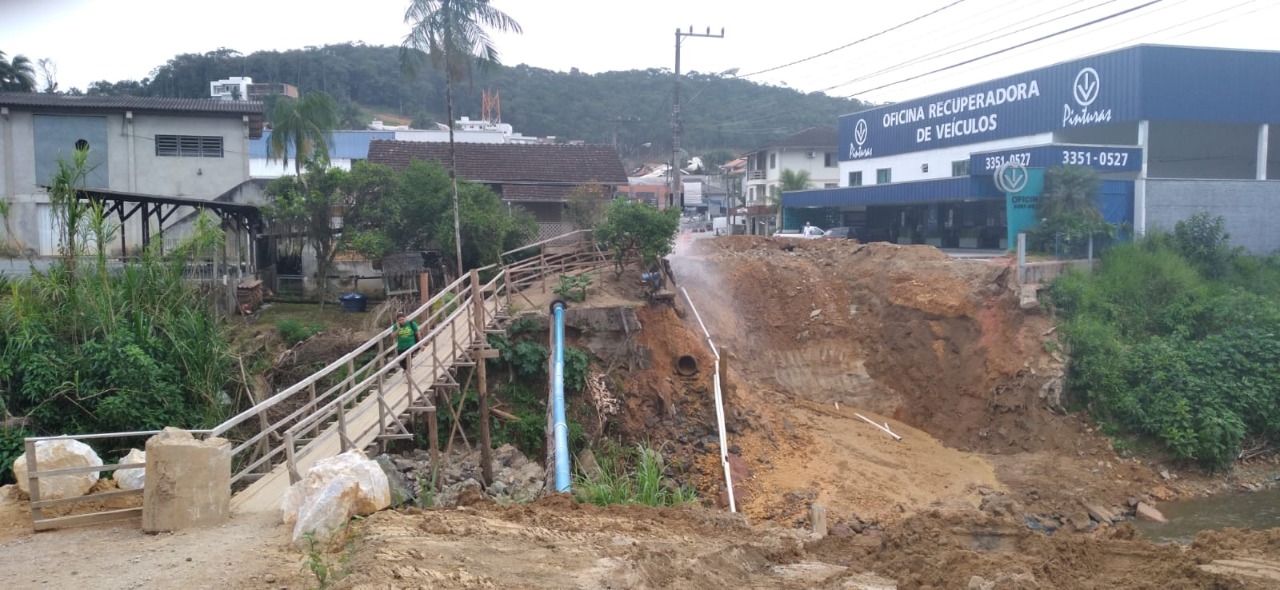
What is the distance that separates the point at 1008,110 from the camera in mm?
35156

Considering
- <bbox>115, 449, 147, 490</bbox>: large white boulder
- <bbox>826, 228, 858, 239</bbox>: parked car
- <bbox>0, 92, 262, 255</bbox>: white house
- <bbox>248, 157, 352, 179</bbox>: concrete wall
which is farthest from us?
<bbox>248, 157, 352, 179</bbox>: concrete wall

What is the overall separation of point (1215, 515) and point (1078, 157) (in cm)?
1294

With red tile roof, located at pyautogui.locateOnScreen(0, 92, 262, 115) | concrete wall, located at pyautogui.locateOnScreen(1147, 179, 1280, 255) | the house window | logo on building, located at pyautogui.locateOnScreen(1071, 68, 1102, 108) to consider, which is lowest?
concrete wall, located at pyautogui.locateOnScreen(1147, 179, 1280, 255)

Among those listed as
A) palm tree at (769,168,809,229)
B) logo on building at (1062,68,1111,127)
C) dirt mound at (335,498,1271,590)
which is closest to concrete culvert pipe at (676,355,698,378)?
dirt mound at (335,498,1271,590)

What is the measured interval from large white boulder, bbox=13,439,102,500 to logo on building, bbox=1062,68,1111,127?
29924 mm

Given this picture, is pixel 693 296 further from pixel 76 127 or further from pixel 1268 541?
pixel 76 127

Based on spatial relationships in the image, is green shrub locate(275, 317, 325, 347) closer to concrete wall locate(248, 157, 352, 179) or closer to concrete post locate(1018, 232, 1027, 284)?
concrete post locate(1018, 232, 1027, 284)

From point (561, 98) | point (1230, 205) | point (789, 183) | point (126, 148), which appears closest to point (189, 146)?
point (126, 148)

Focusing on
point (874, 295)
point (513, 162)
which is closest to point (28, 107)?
point (513, 162)

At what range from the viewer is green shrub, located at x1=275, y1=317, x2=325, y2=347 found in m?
22.6

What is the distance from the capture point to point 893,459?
71.1ft

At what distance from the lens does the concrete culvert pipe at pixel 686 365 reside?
22.3 metres

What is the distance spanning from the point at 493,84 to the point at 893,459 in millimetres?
78250

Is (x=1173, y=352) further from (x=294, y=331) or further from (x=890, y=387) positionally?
(x=294, y=331)
